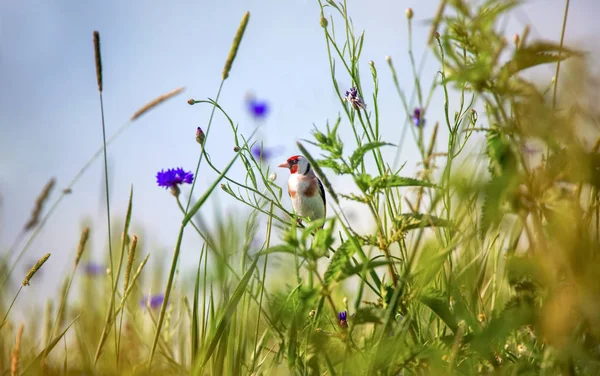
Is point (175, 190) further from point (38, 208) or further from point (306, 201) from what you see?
point (306, 201)

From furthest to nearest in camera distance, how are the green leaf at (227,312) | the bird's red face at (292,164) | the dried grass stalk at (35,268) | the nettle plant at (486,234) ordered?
1. the bird's red face at (292,164)
2. the dried grass stalk at (35,268)
3. the green leaf at (227,312)
4. the nettle plant at (486,234)

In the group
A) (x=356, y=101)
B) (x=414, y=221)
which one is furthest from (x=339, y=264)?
(x=356, y=101)

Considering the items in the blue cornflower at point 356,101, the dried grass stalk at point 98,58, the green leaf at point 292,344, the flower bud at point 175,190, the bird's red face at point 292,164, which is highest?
the bird's red face at point 292,164

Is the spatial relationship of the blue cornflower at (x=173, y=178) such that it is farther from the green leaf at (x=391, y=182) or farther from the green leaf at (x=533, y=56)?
the green leaf at (x=533, y=56)

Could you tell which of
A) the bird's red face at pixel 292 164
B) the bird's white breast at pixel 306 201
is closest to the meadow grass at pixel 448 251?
the bird's white breast at pixel 306 201

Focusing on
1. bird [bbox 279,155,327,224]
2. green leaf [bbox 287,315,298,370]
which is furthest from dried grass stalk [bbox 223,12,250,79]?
A: bird [bbox 279,155,327,224]

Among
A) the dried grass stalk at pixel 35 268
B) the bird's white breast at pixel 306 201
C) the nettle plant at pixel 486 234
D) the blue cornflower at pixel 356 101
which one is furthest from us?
the bird's white breast at pixel 306 201

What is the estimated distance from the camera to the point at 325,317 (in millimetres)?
1619

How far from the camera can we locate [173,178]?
1809 mm

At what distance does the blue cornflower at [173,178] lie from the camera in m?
1.81

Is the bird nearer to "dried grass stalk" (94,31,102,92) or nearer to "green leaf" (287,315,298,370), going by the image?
"dried grass stalk" (94,31,102,92)

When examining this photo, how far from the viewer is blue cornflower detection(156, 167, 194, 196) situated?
1.81 meters

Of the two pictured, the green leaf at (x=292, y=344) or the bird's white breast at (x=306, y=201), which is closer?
the green leaf at (x=292, y=344)

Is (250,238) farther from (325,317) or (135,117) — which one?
(135,117)
